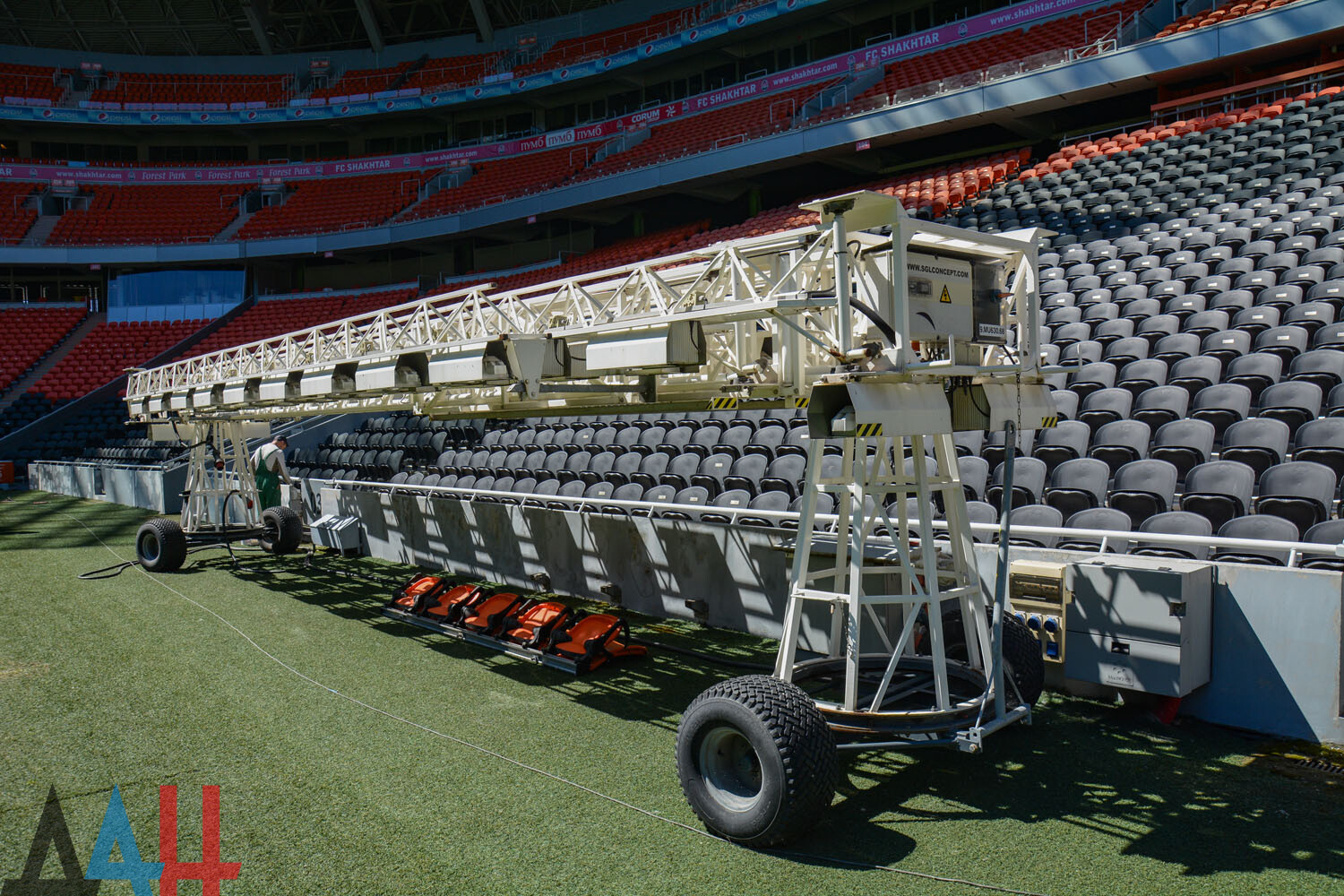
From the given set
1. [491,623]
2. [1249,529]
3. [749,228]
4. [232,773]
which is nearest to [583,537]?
[491,623]

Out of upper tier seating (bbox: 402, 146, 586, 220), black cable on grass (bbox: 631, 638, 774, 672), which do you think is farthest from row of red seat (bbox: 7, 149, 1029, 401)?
black cable on grass (bbox: 631, 638, 774, 672)

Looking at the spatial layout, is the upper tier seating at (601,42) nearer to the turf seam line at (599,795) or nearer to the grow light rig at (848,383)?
the grow light rig at (848,383)

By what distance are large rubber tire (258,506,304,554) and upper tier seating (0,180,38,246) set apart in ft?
98.9

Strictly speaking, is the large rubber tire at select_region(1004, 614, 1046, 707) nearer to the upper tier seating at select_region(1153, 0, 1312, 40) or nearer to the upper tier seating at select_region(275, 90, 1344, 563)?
the upper tier seating at select_region(275, 90, 1344, 563)

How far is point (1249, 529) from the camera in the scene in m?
6.88

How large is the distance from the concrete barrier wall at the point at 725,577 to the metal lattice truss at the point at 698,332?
7.11 feet

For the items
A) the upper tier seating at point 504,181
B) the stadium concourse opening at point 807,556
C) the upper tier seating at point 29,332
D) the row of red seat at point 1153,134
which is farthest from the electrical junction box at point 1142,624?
the upper tier seating at point 29,332

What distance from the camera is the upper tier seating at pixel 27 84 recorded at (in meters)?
38.0

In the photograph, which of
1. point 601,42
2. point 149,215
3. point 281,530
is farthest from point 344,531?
point 149,215

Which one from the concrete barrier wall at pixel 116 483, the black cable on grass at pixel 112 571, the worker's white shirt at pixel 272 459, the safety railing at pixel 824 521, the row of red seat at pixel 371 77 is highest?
the row of red seat at pixel 371 77

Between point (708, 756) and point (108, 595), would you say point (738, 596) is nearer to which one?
point (708, 756)

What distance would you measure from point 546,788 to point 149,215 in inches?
1618

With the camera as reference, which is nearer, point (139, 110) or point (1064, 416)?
point (1064, 416)

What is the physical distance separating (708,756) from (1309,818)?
10.2ft
